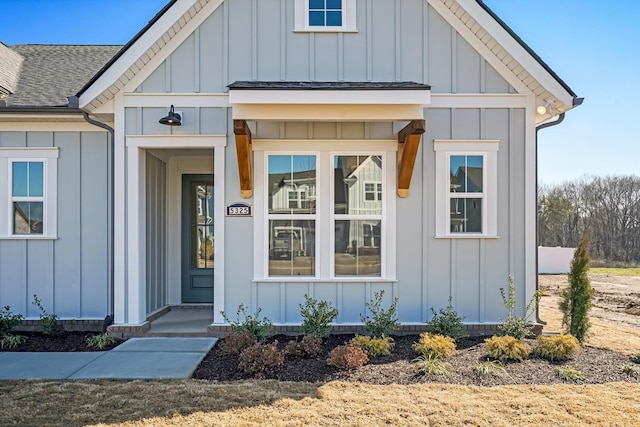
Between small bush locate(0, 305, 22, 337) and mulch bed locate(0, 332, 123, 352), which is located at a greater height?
small bush locate(0, 305, 22, 337)

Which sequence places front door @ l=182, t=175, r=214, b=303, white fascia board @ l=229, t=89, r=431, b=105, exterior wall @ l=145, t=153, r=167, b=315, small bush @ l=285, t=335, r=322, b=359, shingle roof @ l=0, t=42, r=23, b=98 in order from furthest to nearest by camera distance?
front door @ l=182, t=175, r=214, b=303 → shingle roof @ l=0, t=42, r=23, b=98 → exterior wall @ l=145, t=153, r=167, b=315 → white fascia board @ l=229, t=89, r=431, b=105 → small bush @ l=285, t=335, r=322, b=359

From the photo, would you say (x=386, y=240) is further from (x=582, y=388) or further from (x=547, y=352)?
(x=582, y=388)

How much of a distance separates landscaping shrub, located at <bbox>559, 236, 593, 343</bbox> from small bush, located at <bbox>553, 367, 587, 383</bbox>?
1.44 m

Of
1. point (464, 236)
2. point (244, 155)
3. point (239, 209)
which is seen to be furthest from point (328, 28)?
point (464, 236)

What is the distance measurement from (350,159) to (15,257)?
5428 mm

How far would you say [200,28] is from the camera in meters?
6.07

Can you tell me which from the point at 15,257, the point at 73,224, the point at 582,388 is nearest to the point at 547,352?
the point at 582,388

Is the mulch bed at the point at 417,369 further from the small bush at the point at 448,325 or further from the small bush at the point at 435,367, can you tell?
the small bush at the point at 448,325

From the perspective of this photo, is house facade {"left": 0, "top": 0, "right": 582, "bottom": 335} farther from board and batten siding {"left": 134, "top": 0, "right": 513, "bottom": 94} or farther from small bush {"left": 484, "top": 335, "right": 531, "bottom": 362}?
small bush {"left": 484, "top": 335, "right": 531, "bottom": 362}

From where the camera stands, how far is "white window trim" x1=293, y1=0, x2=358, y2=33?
20.0ft

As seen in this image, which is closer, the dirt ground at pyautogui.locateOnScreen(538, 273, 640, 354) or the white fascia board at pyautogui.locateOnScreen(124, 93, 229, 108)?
the white fascia board at pyautogui.locateOnScreen(124, 93, 229, 108)

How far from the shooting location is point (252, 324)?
5.65m

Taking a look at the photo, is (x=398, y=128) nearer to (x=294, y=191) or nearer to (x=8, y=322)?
(x=294, y=191)

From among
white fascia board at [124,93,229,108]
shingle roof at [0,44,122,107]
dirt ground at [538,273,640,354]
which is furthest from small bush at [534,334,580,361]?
shingle roof at [0,44,122,107]
